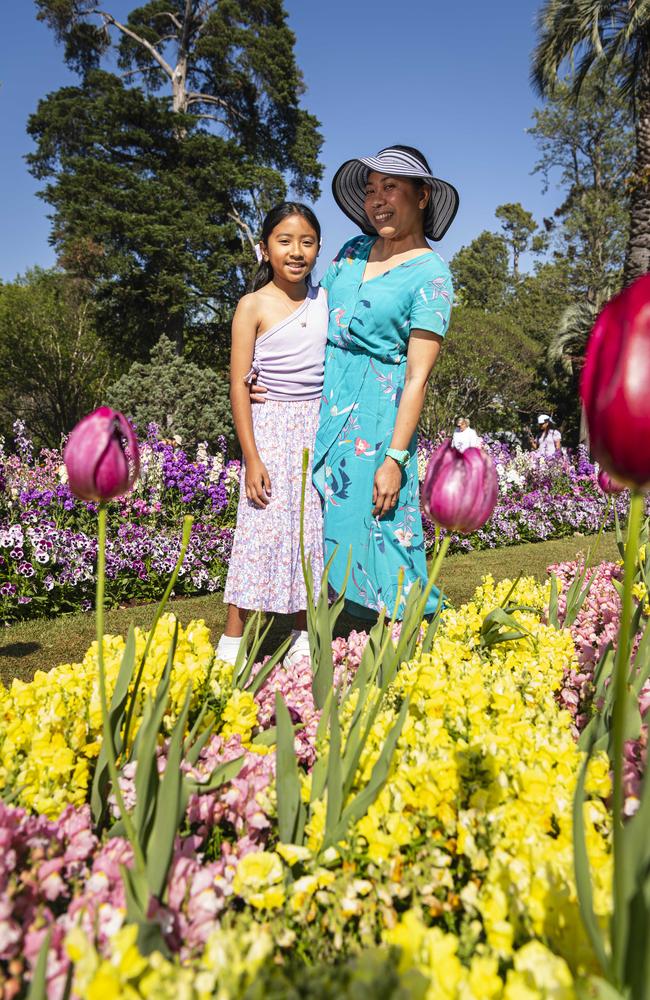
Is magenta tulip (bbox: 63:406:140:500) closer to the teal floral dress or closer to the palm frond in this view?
the teal floral dress

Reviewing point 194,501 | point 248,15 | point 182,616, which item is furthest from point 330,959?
point 248,15

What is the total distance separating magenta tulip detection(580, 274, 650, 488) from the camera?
674 millimetres

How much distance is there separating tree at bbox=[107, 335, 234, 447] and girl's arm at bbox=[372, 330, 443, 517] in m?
14.5

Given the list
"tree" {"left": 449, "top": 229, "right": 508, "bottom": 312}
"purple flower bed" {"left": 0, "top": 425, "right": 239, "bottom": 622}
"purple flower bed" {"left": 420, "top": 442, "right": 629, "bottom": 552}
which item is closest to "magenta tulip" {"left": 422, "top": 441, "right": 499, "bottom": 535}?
"purple flower bed" {"left": 0, "top": 425, "right": 239, "bottom": 622}

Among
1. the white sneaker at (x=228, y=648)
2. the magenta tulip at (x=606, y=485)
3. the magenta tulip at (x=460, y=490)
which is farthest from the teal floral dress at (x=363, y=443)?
the magenta tulip at (x=460, y=490)

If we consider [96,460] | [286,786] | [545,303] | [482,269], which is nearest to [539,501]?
[286,786]

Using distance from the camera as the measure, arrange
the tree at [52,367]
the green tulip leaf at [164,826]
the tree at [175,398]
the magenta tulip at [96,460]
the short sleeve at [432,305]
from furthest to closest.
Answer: the tree at [52,367] → the tree at [175,398] → the short sleeve at [432,305] → the magenta tulip at [96,460] → the green tulip leaf at [164,826]

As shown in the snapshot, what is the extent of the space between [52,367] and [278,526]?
63.0ft

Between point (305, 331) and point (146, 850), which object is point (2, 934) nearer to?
point (146, 850)

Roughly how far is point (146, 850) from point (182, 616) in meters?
3.81

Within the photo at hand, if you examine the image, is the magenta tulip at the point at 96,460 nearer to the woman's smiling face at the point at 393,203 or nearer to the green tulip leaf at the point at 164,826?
the green tulip leaf at the point at 164,826

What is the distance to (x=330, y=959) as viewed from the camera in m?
0.91

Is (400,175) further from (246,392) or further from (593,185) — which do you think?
(593,185)

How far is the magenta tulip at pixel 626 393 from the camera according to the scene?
2.21 feet
